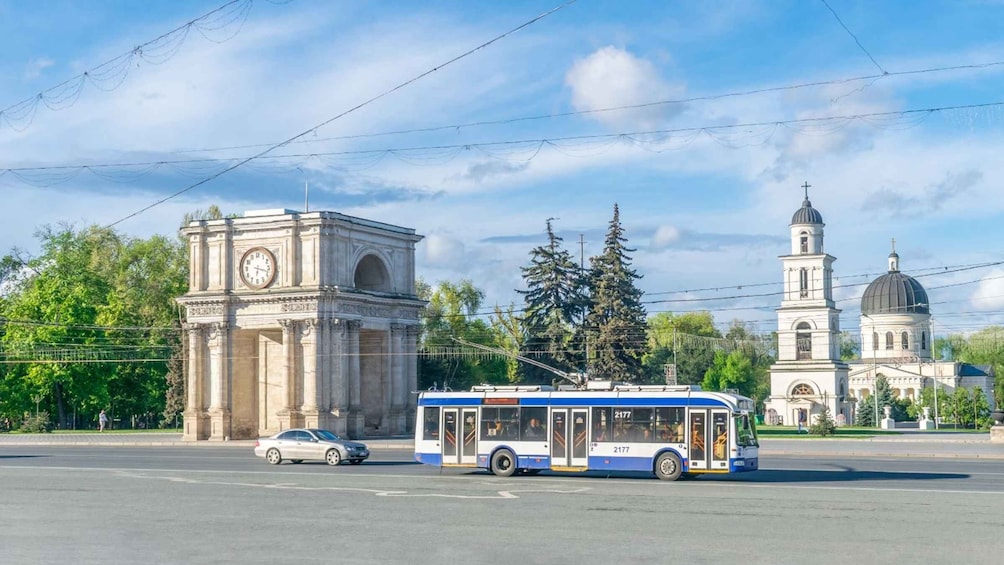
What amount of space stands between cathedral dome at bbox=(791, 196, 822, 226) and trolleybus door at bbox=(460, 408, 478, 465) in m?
93.0

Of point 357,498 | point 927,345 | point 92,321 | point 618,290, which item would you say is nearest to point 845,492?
point 357,498

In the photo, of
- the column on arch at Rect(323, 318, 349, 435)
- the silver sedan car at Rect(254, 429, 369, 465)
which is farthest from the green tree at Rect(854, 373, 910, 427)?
the silver sedan car at Rect(254, 429, 369, 465)

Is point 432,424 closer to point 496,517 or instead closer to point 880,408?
point 496,517

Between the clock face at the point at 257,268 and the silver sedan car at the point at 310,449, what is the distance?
22319 mm


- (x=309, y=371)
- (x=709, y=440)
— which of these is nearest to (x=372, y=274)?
(x=309, y=371)

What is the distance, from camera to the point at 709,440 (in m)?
30.1

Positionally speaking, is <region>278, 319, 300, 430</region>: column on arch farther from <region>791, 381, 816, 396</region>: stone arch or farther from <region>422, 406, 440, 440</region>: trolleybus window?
<region>791, 381, 816, 396</region>: stone arch

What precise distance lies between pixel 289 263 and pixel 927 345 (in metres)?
91.7

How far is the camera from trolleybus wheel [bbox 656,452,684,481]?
30.3m

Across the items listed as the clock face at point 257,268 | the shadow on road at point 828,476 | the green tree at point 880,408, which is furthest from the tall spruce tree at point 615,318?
the shadow on road at point 828,476

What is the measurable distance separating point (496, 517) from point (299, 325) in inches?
1601

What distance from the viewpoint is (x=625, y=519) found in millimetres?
20594

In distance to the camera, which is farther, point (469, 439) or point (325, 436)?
point (325, 436)

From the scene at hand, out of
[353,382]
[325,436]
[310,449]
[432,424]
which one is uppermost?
[353,382]
